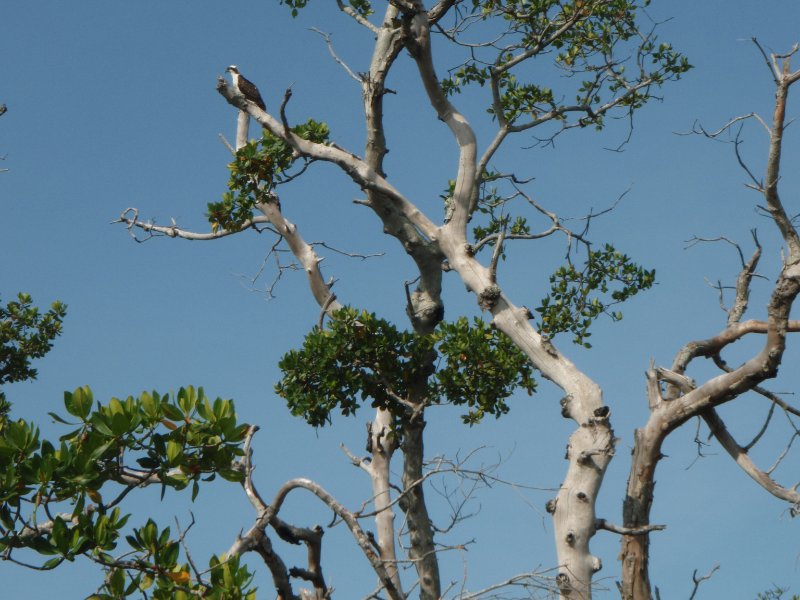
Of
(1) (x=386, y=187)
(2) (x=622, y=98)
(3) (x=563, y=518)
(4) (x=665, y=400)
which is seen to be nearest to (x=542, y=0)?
(2) (x=622, y=98)

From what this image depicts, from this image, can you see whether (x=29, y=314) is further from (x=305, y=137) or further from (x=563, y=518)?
(x=563, y=518)

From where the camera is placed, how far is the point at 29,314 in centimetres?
1364

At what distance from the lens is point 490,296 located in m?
8.15

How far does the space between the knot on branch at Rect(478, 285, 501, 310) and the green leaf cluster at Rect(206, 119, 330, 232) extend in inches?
113

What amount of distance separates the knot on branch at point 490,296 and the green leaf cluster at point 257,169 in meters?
2.87

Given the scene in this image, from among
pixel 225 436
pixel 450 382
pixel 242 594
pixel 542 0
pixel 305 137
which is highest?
pixel 542 0

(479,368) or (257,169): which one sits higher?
(257,169)

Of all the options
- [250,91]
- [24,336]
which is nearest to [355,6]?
[250,91]

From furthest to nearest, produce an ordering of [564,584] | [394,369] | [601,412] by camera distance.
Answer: [394,369], [601,412], [564,584]

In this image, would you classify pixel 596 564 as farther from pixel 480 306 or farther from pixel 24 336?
pixel 24 336

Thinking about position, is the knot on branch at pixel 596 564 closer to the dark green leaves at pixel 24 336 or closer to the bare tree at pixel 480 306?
the bare tree at pixel 480 306

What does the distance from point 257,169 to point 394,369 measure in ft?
8.48

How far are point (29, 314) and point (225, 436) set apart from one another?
9060mm

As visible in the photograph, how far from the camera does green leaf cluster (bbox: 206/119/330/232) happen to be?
9922 mm
